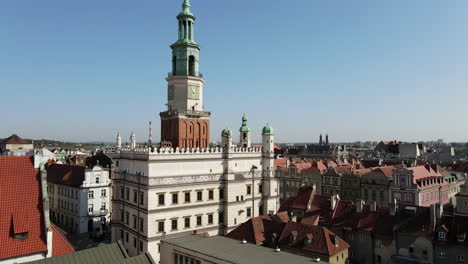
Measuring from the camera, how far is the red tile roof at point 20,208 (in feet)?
83.9

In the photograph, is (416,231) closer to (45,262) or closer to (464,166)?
(45,262)

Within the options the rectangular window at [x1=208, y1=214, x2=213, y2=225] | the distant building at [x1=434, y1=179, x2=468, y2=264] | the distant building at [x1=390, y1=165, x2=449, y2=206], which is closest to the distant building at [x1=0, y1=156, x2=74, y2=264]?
the rectangular window at [x1=208, y1=214, x2=213, y2=225]

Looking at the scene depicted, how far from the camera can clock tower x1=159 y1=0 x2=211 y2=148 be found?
5322 centimetres

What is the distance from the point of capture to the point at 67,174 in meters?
71.8

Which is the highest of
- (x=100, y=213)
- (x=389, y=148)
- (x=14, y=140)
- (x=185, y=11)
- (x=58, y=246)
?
(x=185, y=11)

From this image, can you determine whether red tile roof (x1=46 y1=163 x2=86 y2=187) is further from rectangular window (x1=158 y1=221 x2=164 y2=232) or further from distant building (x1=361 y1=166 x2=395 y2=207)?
distant building (x1=361 y1=166 x2=395 y2=207)

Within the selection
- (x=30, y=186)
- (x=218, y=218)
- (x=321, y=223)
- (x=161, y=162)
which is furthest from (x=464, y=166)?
(x=30, y=186)

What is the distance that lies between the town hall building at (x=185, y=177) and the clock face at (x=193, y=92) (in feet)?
0.48

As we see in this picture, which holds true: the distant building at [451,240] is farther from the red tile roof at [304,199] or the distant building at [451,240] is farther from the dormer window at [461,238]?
the red tile roof at [304,199]

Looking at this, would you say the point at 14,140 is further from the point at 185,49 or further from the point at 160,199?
the point at 160,199

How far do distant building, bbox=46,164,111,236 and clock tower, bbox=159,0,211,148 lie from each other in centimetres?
2087

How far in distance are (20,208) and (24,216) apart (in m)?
0.69

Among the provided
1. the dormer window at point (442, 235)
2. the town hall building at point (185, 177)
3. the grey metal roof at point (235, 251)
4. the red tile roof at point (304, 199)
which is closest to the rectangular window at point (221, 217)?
the town hall building at point (185, 177)

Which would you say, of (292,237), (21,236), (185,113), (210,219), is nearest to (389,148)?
(185,113)
